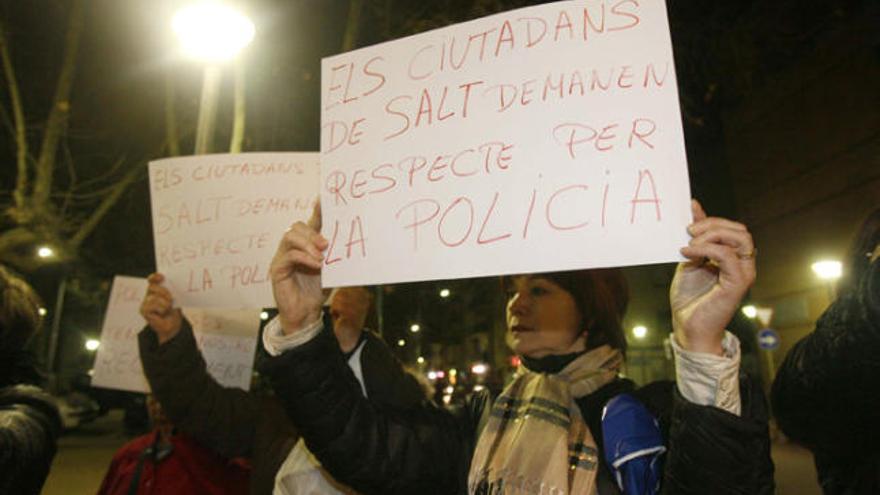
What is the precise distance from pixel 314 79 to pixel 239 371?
211 inches

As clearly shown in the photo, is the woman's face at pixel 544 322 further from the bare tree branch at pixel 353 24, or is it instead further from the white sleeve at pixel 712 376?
the bare tree branch at pixel 353 24

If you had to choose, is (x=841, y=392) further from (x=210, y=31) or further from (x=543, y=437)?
(x=210, y=31)

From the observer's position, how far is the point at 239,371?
3293mm

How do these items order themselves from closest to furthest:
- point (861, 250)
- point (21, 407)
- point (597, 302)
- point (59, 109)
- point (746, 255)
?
1. point (746, 255)
2. point (861, 250)
3. point (21, 407)
4. point (597, 302)
5. point (59, 109)

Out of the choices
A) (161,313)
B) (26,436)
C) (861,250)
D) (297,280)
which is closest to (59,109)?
(161,313)

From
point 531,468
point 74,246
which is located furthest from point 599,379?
point 74,246

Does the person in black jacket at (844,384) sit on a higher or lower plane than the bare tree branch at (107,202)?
lower

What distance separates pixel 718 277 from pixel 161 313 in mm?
2354

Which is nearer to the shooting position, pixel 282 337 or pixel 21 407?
pixel 282 337

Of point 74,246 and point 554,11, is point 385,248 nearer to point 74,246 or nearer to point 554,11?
point 554,11

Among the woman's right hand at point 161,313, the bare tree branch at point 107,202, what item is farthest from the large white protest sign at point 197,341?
the bare tree branch at point 107,202

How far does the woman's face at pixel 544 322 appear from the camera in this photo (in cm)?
220

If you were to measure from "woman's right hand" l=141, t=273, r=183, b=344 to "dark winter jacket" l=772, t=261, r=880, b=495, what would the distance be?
95.2 inches

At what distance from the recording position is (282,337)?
1.82 meters
